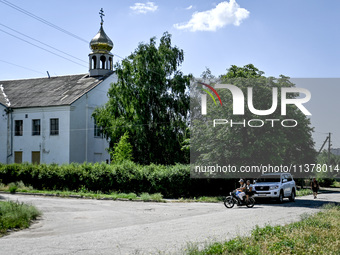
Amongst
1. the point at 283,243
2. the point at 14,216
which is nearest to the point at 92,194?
the point at 14,216

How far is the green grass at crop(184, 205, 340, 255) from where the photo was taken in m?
8.16

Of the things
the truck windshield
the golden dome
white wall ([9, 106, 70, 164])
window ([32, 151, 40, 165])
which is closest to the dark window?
the golden dome

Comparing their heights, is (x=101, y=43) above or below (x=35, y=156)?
above

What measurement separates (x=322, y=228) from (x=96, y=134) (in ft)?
133

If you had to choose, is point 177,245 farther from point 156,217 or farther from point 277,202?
point 277,202

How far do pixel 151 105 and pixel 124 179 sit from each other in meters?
12.6

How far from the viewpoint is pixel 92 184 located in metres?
31.3

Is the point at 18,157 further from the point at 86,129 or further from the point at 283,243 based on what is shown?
the point at 283,243

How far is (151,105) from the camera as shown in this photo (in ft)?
135

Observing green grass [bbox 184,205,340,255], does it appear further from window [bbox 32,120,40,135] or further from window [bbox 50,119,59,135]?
window [bbox 32,120,40,135]

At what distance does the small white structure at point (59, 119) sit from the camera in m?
45.9

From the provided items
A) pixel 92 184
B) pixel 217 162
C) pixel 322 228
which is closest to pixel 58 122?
pixel 92 184

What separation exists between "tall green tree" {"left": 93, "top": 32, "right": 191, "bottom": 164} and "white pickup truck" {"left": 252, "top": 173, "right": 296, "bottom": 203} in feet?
48.2

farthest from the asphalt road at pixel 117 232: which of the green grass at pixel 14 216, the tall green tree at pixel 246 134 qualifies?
the tall green tree at pixel 246 134
